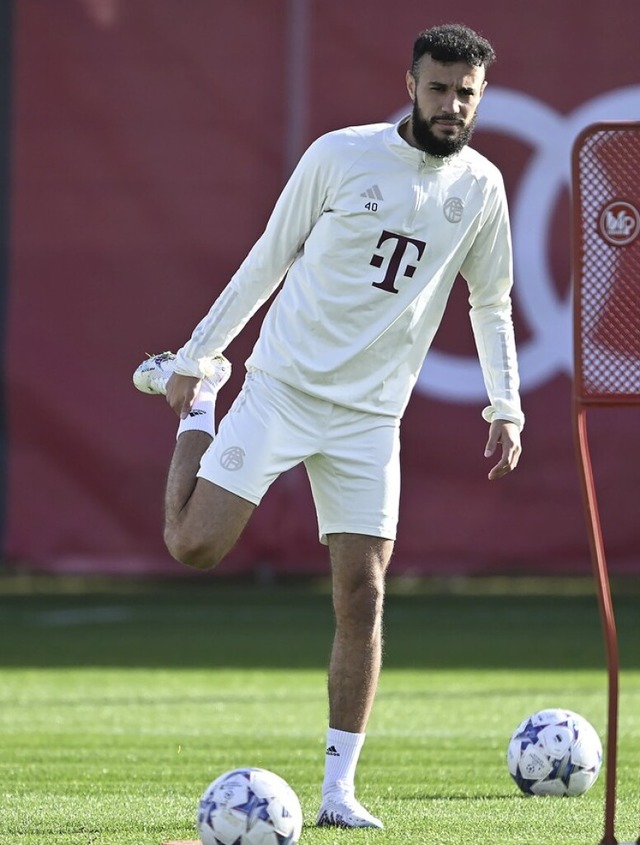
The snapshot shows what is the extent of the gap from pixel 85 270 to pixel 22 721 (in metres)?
5.94

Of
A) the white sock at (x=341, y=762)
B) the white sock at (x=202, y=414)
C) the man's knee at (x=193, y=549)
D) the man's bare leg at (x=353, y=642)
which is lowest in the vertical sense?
the white sock at (x=341, y=762)

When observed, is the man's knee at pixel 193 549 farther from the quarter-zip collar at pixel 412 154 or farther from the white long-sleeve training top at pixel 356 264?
the quarter-zip collar at pixel 412 154

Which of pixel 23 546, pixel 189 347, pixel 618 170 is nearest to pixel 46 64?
pixel 23 546

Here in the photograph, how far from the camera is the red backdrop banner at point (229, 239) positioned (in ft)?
41.7

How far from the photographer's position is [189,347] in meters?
5.10

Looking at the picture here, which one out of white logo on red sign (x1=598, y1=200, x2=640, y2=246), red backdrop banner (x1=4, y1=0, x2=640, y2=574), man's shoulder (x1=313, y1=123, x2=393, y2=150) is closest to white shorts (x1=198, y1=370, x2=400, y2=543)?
man's shoulder (x1=313, y1=123, x2=393, y2=150)

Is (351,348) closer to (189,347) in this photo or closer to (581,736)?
(189,347)

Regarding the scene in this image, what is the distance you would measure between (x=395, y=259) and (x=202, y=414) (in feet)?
2.77

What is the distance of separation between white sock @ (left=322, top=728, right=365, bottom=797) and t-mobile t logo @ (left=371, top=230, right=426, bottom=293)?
4.37ft

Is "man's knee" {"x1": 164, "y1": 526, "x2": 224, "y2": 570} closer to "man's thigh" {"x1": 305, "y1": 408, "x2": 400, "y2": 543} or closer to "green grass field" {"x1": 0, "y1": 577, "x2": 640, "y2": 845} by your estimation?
"man's thigh" {"x1": 305, "y1": 408, "x2": 400, "y2": 543}

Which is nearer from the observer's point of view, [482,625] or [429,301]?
[429,301]

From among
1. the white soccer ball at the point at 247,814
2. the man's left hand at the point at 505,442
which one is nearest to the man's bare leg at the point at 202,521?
the man's left hand at the point at 505,442

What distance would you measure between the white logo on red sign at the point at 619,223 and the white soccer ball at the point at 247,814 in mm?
1626

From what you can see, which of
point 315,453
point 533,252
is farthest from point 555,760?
point 533,252
